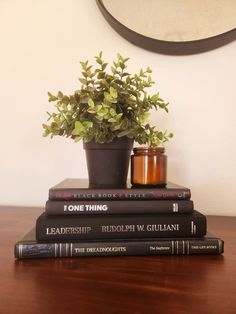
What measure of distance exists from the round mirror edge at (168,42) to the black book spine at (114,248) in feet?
2.09

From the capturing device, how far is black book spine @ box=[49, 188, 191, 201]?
504mm

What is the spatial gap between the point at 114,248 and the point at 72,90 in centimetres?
64

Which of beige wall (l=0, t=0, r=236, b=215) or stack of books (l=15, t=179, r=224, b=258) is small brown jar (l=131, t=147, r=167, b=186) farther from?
beige wall (l=0, t=0, r=236, b=215)

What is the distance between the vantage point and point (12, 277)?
40 centimetres

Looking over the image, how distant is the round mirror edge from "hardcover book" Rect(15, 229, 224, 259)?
2.08 feet

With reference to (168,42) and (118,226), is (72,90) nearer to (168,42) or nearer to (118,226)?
(168,42)

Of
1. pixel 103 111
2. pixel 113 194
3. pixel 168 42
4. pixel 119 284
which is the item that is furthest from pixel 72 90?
pixel 119 284

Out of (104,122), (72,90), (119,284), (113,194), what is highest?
(72,90)

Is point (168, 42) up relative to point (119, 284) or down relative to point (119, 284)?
up

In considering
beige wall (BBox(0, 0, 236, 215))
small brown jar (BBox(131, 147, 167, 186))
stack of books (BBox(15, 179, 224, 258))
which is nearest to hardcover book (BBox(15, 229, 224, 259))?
stack of books (BBox(15, 179, 224, 258))

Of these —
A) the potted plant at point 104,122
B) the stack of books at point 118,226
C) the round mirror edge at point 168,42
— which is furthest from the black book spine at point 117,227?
the round mirror edge at point 168,42

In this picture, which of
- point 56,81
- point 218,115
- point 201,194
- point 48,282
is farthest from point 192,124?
point 48,282

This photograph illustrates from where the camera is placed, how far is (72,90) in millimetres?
955

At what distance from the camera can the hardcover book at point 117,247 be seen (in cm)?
46
